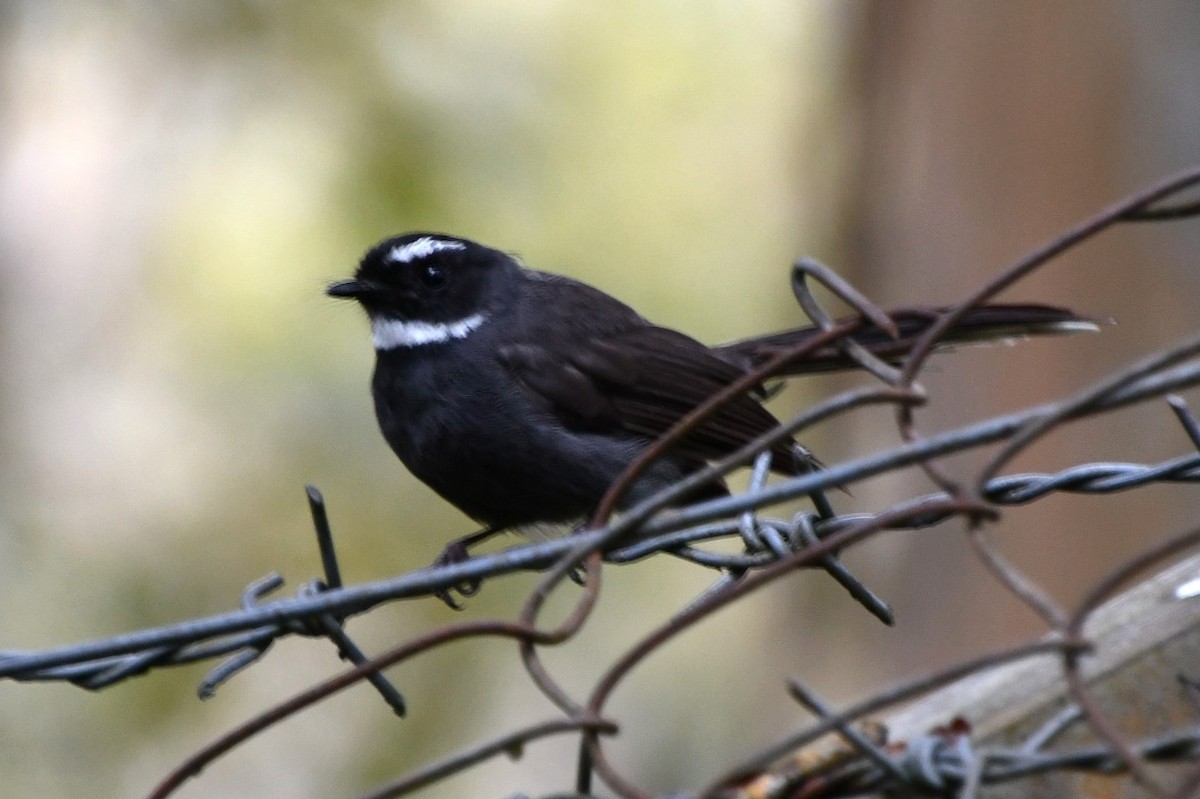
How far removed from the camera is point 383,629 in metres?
8.25

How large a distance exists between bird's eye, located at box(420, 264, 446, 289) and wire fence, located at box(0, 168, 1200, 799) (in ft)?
8.57

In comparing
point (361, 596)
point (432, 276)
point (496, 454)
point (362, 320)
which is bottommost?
point (496, 454)

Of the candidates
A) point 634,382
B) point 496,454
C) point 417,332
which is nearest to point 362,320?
point 417,332

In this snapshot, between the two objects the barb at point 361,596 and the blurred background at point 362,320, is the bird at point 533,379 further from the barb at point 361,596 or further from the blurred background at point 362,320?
the blurred background at point 362,320

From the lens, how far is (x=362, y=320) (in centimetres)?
785

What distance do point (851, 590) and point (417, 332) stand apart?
8.87 feet

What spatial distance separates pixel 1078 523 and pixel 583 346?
3512 mm

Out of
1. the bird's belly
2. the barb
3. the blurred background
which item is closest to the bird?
the bird's belly

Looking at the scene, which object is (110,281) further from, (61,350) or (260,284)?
(260,284)

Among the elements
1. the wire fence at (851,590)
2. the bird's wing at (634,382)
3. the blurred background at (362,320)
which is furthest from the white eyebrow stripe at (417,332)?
the blurred background at (362,320)

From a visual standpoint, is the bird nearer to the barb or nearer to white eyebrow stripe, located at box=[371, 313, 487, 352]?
white eyebrow stripe, located at box=[371, 313, 487, 352]

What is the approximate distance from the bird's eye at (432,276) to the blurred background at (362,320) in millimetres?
2639

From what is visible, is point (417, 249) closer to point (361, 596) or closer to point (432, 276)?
point (432, 276)

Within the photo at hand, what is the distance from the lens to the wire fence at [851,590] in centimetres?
160
